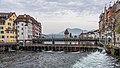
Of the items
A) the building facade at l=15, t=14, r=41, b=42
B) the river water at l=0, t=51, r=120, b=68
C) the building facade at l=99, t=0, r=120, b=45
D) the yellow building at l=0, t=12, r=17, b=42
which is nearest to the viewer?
the river water at l=0, t=51, r=120, b=68

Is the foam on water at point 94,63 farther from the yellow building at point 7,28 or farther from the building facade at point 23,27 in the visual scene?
the building facade at point 23,27

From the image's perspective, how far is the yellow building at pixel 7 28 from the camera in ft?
407

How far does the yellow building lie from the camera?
124188 millimetres

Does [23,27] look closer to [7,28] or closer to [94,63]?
[7,28]

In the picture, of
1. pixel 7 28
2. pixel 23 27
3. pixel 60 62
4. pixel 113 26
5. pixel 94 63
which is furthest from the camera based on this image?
pixel 23 27

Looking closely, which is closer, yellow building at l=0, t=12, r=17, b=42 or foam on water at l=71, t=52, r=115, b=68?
foam on water at l=71, t=52, r=115, b=68

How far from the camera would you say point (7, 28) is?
127000 mm

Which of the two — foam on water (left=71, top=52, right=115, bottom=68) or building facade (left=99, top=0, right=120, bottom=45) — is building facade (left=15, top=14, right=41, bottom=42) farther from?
foam on water (left=71, top=52, right=115, bottom=68)

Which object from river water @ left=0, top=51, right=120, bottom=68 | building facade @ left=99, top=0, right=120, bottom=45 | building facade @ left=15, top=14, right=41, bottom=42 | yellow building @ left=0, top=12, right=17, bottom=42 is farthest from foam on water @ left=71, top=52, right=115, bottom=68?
building facade @ left=15, top=14, right=41, bottom=42

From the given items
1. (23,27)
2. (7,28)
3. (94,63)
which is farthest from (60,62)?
(23,27)

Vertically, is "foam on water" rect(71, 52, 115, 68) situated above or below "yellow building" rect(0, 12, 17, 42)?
below

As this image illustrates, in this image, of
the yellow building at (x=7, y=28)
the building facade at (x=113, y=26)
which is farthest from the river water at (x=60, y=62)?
the yellow building at (x=7, y=28)

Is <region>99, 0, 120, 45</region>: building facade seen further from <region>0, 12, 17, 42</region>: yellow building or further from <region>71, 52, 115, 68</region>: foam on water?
<region>0, 12, 17, 42</region>: yellow building

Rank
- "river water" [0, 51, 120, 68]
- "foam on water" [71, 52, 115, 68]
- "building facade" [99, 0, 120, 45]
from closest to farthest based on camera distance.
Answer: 1. "foam on water" [71, 52, 115, 68]
2. "river water" [0, 51, 120, 68]
3. "building facade" [99, 0, 120, 45]
